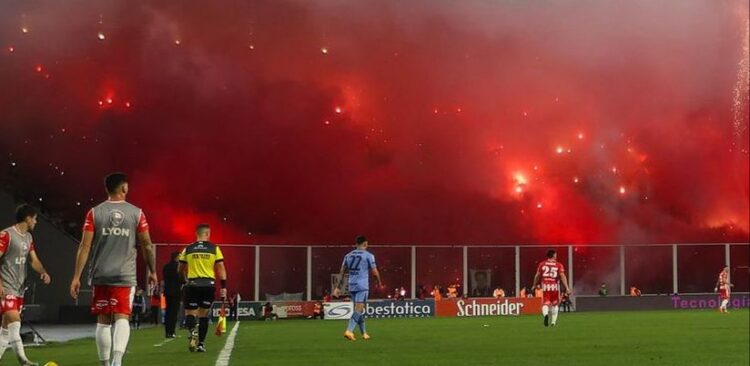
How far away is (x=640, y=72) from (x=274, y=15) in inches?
951

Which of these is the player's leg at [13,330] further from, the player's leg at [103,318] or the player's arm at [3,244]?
the player's leg at [103,318]

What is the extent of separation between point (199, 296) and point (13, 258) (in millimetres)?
4100

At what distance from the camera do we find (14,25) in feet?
138

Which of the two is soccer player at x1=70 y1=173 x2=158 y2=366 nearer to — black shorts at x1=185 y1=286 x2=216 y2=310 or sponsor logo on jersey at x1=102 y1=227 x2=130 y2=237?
sponsor logo on jersey at x1=102 y1=227 x2=130 y2=237

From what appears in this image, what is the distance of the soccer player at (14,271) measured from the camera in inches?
472

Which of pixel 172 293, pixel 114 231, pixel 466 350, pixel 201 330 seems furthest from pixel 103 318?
pixel 172 293

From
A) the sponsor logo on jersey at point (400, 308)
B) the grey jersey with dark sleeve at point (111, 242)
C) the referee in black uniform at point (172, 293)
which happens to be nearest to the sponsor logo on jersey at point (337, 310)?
the sponsor logo on jersey at point (400, 308)

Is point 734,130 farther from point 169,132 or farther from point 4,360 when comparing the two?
point 4,360

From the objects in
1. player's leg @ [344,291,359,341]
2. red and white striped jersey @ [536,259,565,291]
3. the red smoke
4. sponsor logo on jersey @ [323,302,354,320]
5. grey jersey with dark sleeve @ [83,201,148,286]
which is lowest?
sponsor logo on jersey @ [323,302,354,320]

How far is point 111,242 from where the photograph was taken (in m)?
9.38

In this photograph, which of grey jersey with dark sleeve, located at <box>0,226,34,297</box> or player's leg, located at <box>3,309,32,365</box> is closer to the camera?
grey jersey with dark sleeve, located at <box>0,226,34,297</box>

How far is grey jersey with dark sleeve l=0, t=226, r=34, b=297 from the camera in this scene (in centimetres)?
1197

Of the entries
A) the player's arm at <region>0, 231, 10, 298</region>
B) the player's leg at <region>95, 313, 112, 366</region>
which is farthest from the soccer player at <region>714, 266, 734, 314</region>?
the player's leg at <region>95, 313, 112, 366</region>

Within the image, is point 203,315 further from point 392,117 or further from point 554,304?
point 392,117
